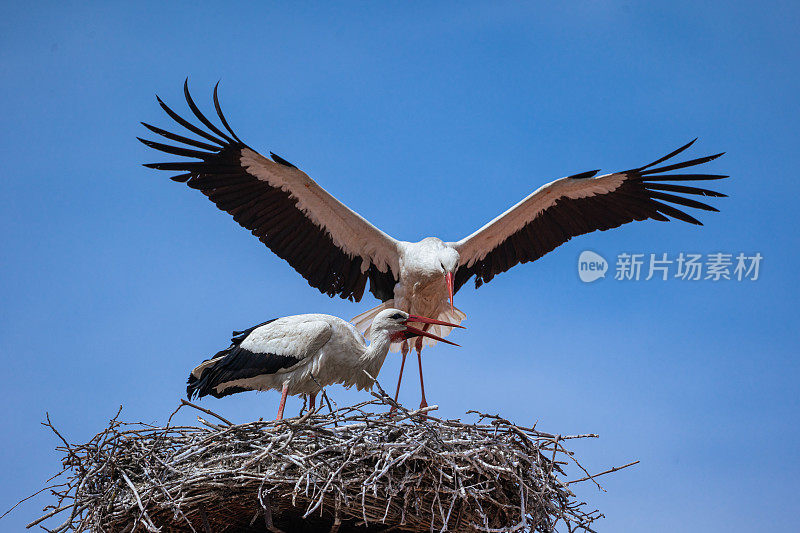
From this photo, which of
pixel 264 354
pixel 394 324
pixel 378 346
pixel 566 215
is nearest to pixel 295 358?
pixel 264 354

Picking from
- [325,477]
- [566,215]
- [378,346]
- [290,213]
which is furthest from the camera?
[566,215]

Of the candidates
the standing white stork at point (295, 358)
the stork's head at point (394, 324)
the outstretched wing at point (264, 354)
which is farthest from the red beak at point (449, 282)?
the outstretched wing at point (264, 354)

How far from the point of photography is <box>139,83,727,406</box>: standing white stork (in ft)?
20.5

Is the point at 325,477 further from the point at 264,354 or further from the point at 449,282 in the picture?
the point at 449,282

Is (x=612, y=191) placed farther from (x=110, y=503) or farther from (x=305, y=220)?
(x=110, y=503)

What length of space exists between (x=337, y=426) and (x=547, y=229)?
12.5ft

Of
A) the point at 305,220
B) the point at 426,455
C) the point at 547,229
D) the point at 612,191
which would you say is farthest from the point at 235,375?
the point at 612,191

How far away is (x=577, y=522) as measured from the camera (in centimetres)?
427

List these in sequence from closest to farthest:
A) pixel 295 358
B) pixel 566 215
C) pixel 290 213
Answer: pixel 295 358 → pixel 290 213 → pixel 566 215

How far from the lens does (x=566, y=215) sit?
7.42 meters

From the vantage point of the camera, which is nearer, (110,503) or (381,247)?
(110,503)

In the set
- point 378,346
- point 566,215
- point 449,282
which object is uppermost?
point 566,215

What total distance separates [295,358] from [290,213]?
74.1 inches

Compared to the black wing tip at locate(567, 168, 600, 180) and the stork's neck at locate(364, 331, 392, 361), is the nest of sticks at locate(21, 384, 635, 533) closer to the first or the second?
the stork's neck at locate(364, 331, 392, 361)
